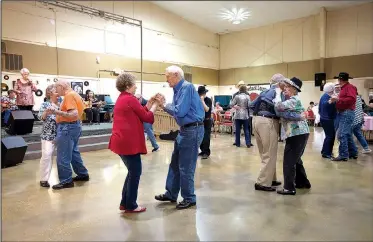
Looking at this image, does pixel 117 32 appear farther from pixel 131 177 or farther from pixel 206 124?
pixel 131 177

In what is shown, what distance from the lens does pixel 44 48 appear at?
10.8 m

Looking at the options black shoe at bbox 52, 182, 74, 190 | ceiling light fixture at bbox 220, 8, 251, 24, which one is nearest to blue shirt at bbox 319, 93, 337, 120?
black shoe at bbox 52, 182, 74, 190

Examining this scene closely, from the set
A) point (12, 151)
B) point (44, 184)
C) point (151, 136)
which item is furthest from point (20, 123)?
point (44, 184)

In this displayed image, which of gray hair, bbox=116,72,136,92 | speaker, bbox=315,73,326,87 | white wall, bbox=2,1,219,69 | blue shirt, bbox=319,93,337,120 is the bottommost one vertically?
blue shirt, bbox=319,93,337,120

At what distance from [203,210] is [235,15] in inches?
527

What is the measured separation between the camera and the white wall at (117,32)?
33.6 ft

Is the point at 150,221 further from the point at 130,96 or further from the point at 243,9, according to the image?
the point at 243,9

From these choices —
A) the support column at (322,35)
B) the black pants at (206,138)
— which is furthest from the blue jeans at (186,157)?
the support column at (322,35)

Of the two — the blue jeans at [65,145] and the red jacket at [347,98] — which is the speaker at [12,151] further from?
the red jacket at [347,98]

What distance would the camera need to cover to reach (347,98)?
508cm

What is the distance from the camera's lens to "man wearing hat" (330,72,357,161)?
5.11 meters

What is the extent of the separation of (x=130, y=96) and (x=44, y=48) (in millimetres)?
9571

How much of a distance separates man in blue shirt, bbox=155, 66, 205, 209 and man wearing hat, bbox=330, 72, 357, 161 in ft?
10.7

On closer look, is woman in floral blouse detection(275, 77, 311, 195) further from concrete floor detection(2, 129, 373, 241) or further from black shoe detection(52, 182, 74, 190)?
black shoe detection(52, 182, 74, 190)
